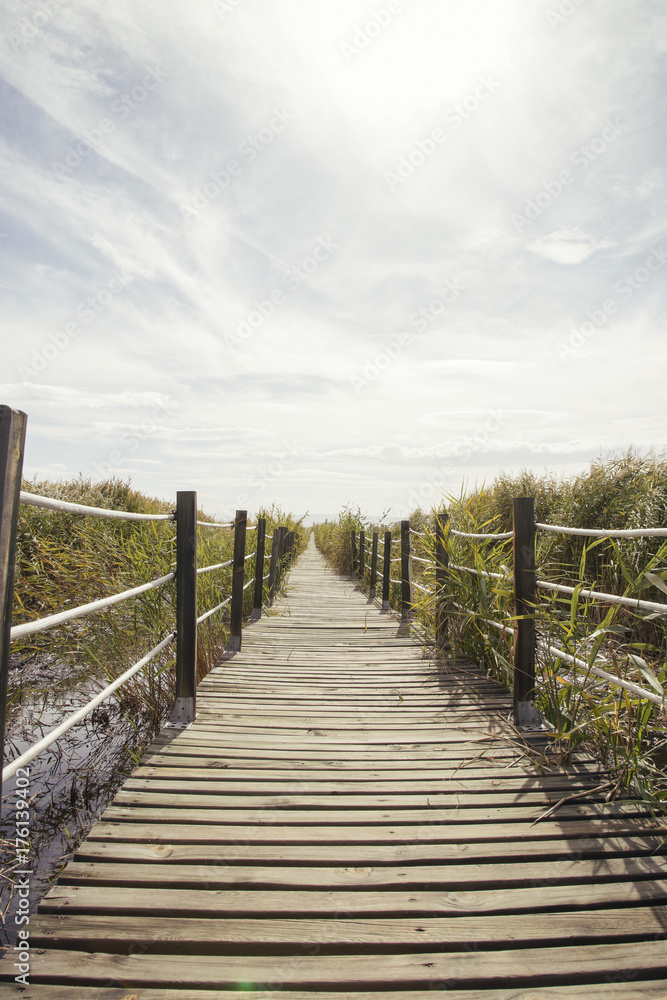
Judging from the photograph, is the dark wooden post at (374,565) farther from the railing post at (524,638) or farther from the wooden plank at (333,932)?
the wooden plank at (333,932)

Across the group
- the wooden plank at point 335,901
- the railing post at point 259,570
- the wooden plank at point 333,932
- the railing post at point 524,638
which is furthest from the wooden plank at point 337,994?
the railing post at point 259,570

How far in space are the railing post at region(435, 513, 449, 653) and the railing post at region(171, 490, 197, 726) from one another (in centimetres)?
194

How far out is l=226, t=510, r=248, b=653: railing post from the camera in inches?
162

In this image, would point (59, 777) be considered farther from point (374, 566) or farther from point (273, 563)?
point (374, 566)

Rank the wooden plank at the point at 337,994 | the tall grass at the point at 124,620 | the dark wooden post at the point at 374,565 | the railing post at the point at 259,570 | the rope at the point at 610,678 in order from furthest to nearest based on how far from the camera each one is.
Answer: the dark wooden post at the point at 374,565
the railing post at the point at 259,570
the tall grass at the point at 124,620
the rope at the point at 610,678
the wooden plank at the point at 337,994

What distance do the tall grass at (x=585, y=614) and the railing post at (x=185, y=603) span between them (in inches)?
63.1

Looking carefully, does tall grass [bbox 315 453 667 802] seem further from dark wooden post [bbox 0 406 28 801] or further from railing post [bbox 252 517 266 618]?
dark wooden post [bbox 0 406 28 801]

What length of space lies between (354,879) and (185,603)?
5.07ft

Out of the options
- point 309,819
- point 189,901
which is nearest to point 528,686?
point 309,819

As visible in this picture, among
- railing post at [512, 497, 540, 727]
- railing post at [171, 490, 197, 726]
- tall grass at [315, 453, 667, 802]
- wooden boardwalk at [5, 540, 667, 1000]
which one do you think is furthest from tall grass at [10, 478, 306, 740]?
tall grass at [315, 453, 667, 802]

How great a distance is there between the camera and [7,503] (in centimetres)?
120

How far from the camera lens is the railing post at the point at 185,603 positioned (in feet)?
8.88

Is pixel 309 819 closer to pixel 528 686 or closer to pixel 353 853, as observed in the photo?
pixel 353 853

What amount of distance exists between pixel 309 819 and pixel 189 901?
513mm
